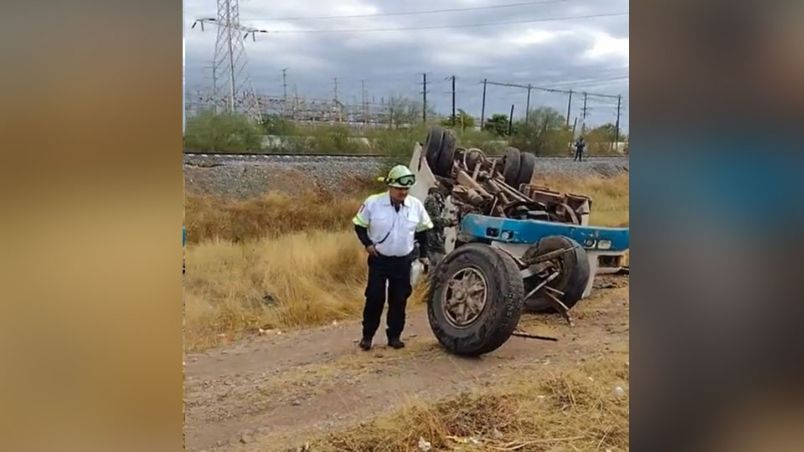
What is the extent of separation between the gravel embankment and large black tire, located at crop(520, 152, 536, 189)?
0.02 m

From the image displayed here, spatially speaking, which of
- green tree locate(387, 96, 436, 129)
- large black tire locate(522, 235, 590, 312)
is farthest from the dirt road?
green tree locate(387, 96, 436, 129)

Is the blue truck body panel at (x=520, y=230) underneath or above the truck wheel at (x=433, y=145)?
underneath

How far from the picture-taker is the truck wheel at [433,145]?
1604 millimetres

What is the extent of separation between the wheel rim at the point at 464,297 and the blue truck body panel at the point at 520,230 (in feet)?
0.33

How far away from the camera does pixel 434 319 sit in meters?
1.63

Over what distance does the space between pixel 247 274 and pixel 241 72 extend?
0.49 m

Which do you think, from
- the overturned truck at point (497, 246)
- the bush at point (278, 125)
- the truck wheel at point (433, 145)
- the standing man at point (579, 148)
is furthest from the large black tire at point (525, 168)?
the bush at point (278, 125)

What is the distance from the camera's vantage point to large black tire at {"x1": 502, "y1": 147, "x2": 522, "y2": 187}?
1.59m

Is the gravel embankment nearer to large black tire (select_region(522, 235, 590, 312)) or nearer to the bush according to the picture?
the bush

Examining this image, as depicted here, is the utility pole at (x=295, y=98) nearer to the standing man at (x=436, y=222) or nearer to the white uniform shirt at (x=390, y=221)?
the white uniform shirt at (x=390, y=221)

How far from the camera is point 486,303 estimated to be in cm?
163
